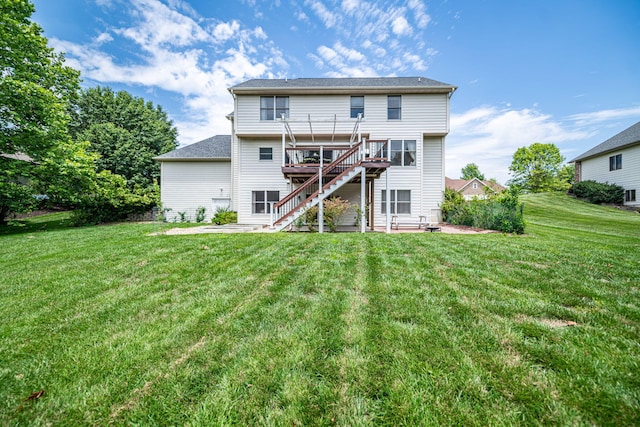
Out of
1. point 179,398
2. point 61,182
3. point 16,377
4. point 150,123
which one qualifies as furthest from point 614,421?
point 150,123

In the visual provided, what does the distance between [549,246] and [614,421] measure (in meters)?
6.84

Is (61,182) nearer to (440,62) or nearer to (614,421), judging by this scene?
(614,421)

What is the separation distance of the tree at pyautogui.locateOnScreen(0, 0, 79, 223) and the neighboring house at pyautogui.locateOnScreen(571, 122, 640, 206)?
38.4 meters

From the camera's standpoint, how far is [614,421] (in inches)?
55.1

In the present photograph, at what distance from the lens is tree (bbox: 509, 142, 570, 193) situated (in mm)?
34656

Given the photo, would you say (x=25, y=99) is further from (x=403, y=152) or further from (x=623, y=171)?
(x=623, y=171)

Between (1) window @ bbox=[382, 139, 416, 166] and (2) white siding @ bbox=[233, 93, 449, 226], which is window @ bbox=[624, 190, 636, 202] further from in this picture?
(1) window @ bbox=[382, 139, 416, 166]

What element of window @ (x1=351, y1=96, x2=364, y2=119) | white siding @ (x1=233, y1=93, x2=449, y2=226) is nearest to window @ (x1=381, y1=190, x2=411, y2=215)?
white siding @ (x1=233, y1=93, x2=449, y2=226)

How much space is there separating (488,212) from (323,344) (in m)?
12.3

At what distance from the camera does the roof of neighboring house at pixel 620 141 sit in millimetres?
19003

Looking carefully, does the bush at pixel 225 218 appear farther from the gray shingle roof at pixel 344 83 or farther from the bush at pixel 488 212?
the bush at pixel 488 212

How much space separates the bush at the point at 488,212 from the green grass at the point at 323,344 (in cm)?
617

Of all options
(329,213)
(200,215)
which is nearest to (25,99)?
(200,215)

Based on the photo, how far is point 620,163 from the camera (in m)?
20.3
